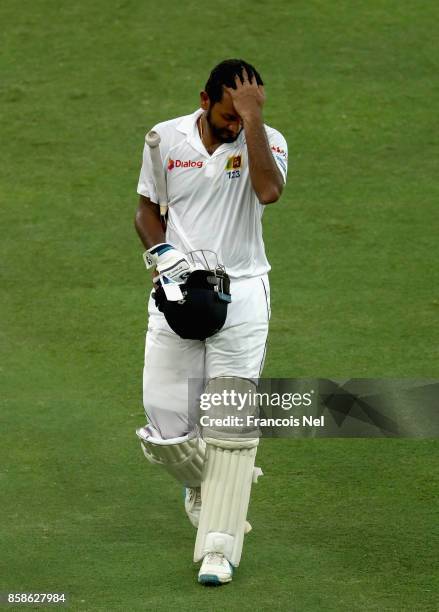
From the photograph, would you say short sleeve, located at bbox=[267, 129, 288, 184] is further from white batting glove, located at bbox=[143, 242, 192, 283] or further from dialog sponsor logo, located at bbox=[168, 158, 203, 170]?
white batting glove, located at bbox=[143, 242, 192, 283]

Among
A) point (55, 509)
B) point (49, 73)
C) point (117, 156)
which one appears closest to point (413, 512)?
point (55, 509)

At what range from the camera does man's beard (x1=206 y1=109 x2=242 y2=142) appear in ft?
18.6

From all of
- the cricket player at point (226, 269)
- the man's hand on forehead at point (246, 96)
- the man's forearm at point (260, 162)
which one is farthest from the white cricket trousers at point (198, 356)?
the man's hand on forehead at point (246, 96)

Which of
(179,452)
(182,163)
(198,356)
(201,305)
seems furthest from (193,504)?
(182,163)

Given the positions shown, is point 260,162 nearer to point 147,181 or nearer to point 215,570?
point 147,181

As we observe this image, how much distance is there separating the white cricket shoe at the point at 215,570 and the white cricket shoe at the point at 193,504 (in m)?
0.41

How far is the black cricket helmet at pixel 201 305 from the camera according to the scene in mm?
5492

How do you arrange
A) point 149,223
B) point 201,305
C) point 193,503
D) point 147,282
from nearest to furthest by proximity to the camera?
point 201,305
point 149,223
point 193,503
point 147,282

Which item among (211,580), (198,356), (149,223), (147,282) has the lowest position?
(211,580)

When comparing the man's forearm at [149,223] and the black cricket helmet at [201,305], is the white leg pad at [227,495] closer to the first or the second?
the black cricket helmet at [201,305]

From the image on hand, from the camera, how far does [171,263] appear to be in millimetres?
5582

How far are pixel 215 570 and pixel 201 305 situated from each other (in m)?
1.02

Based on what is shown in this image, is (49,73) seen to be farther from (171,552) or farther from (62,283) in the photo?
(171,552)

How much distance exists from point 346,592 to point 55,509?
1.47m
